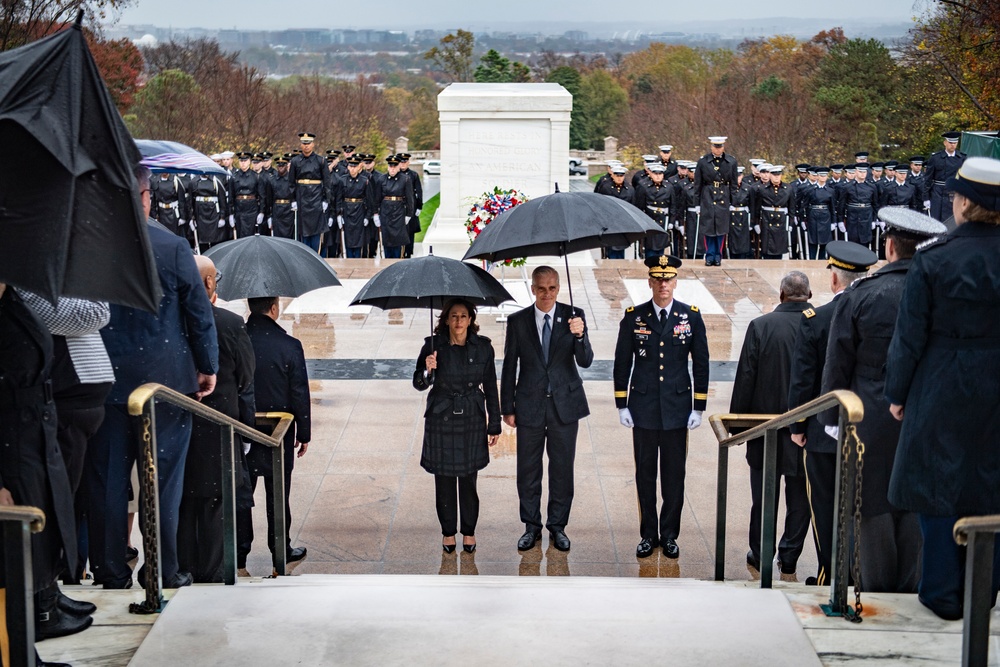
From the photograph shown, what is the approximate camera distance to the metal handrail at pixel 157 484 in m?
4.20

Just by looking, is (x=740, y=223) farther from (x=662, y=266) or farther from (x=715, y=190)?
(x=662, y=266)

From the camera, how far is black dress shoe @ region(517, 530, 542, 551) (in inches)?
265

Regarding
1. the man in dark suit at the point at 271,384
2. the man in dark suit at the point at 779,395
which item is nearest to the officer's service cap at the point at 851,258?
the man in dark suit at the point at 779,395

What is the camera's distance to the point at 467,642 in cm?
396

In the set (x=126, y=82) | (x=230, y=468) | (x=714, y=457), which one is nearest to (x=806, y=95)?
(x=126, y=82)

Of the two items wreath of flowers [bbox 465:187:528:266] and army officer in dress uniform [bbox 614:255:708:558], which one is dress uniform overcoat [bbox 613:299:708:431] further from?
wreath of flowers [bbox 465:187:528:266]

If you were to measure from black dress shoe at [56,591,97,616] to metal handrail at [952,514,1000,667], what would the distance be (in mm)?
2742

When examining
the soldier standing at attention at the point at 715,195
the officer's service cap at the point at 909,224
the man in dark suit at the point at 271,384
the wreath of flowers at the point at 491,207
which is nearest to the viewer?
the officer's service cap at the point at 909,224

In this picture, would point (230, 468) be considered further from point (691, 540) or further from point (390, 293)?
point (691, 540)

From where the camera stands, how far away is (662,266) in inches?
Result: 263

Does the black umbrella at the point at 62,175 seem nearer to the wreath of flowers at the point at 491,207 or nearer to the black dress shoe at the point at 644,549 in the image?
the black dress shoe at the point at 644,549

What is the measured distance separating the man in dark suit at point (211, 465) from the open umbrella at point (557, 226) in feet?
4.75

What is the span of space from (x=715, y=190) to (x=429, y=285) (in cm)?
1196

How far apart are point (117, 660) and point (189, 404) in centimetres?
99
